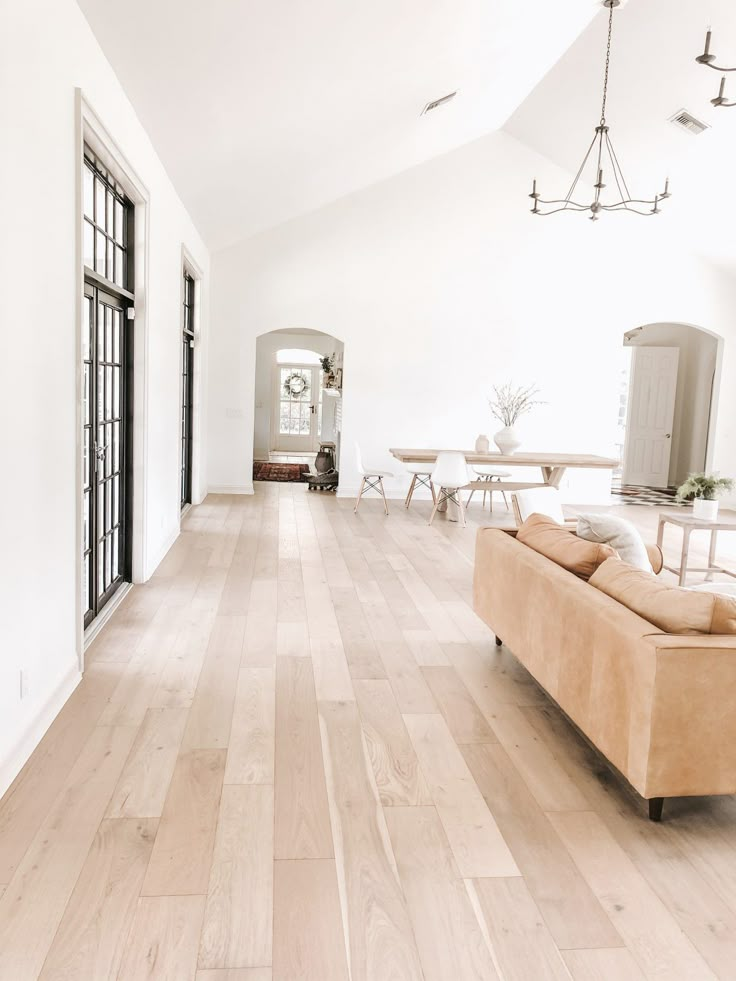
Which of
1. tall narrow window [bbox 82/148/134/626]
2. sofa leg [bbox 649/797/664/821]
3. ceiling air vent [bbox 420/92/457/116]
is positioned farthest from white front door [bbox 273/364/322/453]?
sofa leg [bbox 649/797/664/821]

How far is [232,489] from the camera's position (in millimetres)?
9414

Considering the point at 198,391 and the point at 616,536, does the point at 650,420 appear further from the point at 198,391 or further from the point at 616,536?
the point at 616,536

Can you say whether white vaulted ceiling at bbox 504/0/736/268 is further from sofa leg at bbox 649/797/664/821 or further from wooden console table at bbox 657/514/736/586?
sofa leg at bbox 649/797/664/821

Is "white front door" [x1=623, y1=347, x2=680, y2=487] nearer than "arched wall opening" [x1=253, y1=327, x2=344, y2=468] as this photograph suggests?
Yes

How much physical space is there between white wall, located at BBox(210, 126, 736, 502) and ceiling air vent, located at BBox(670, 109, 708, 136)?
218 centimetres

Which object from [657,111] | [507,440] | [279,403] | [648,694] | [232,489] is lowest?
[232,489]

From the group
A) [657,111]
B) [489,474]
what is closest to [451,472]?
[489,474]

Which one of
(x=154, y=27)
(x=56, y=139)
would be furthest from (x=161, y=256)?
(x=56, y=139)

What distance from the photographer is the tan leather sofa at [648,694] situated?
90.4 inches

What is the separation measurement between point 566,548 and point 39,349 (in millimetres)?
2167

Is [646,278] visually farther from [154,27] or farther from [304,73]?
[154,27]

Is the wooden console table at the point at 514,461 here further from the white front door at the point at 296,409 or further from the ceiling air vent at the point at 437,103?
the white front door at the point at 296,409

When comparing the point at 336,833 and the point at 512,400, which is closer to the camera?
the point at 336,833

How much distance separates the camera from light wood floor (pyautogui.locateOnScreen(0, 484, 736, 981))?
181cm
